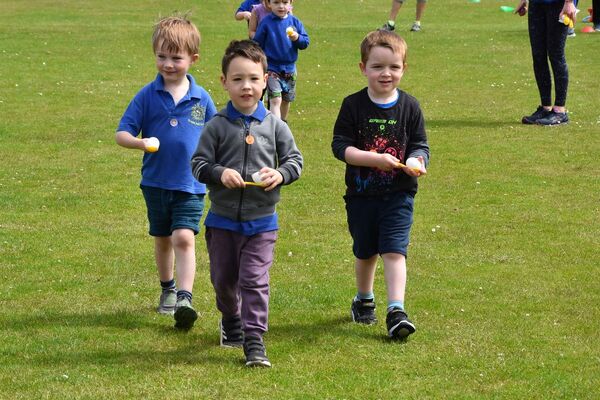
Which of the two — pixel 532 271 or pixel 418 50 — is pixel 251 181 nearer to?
pixel 532 271

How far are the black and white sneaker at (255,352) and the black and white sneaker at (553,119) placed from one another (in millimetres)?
9393

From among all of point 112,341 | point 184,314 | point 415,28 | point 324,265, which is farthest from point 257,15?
point 415,28

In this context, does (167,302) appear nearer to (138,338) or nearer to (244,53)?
(138,338)

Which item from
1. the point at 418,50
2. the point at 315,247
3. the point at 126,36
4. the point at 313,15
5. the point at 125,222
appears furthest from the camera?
the point at 313,15

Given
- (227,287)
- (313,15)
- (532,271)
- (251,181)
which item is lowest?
(313,15)

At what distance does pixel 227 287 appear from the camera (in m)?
6.39

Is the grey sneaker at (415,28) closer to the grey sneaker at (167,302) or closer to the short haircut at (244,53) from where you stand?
the grey sneaker at (167,302)

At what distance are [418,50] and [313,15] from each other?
7404 mm

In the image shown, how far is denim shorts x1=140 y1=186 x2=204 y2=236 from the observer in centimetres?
693

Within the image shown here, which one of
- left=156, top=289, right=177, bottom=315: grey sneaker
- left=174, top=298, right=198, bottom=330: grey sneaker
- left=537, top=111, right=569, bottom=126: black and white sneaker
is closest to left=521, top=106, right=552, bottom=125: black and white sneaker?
left=537, top=111, right=569, bottom=126: black and white sneaker

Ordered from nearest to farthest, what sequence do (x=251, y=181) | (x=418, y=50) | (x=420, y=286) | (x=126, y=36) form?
(x=251, y=181) → (x=420, y=286) → (x=418, y=50) → (x=126, y=36)

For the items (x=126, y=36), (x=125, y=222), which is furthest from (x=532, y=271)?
(x=126, y=36)

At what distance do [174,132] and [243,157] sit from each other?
3.05ft

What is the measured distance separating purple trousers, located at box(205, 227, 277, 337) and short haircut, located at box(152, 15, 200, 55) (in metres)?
1.24
